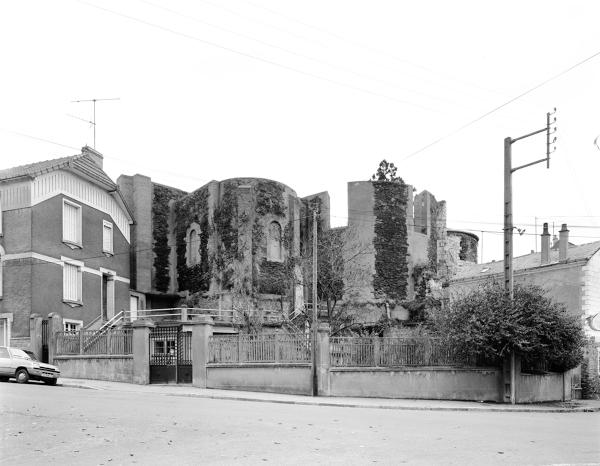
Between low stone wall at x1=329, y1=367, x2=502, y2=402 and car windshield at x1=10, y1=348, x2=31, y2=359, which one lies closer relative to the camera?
low stone wall at x1=329, y1=367, x2=502, y2=402

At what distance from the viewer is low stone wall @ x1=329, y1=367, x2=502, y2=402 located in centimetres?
2480

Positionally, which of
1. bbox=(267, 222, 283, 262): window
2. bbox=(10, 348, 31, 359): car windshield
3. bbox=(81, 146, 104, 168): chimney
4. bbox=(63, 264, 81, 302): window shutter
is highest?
bbox=(81, 146, 104, 168): chimney

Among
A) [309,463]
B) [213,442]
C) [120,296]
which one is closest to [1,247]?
[120,296]

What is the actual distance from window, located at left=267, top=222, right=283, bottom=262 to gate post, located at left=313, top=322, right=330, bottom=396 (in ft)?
54.4

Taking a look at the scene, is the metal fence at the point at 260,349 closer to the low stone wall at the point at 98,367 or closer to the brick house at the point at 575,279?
the low stone wall at the point at 98,367

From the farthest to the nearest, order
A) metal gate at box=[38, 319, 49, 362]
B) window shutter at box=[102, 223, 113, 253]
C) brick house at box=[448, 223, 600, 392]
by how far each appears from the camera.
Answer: window shutter at box=[102, 223, 113, 253] < metal gate at box=[38, 319, 49, 362] < brick house at box=[448, 223, 600, 392]

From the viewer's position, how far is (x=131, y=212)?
4397 cm

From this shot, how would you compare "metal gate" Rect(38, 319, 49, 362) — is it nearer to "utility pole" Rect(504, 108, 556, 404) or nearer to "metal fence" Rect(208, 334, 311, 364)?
"metal fence" Rect(208, 334, 311, 364)

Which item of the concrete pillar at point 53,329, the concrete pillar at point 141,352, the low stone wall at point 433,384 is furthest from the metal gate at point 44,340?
the low stone wall at point 433,384

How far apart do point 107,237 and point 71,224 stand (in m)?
3.49

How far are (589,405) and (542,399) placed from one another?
157cm

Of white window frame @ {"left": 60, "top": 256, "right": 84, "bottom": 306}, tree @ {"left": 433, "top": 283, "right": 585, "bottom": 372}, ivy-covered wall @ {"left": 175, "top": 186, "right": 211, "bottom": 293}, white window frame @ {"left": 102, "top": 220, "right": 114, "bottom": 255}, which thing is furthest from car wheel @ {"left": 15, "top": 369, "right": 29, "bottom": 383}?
ivy-covered wall @ {"left": 175, "top": 186, "right": 211, "bottom": 293}

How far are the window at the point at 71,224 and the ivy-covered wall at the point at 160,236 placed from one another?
351 inches

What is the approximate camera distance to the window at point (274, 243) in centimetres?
4197
